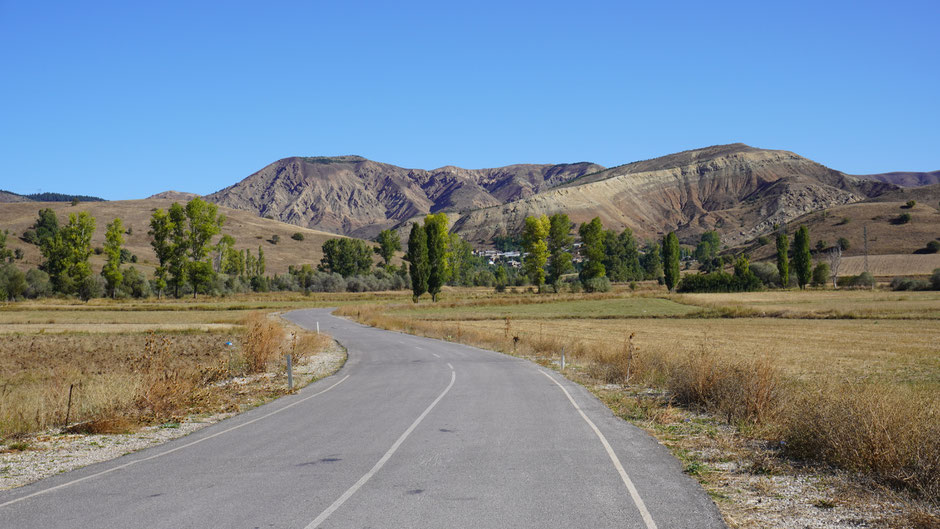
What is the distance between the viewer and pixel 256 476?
9.00 m

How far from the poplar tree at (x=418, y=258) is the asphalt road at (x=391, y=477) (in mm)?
70328

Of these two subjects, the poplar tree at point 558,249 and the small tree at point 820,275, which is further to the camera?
the small tree at point 820,275

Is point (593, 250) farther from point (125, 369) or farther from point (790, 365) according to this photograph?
point (125, 369)

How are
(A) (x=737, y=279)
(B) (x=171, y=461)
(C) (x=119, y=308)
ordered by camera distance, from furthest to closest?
(A) (x=737, y=279)
(C) (x=119, y=308)
(B) (x=171, y=461)

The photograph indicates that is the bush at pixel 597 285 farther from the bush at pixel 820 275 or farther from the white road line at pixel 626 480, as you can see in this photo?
the white road line at pixel 626 480

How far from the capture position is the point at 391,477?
29.0 ft

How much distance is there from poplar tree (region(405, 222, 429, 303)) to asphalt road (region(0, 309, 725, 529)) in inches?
2769

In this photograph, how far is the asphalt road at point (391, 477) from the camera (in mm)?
7090

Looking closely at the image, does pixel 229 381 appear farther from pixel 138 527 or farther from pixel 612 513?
pixel 612 513

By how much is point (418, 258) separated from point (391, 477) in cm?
7809

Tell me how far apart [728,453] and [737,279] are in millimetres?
115125

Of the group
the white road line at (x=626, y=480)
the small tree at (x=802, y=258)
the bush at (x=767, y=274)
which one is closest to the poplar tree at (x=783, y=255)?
the small tree at (x=802, y=258)

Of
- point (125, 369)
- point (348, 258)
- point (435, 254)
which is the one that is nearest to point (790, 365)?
point (125, 369)

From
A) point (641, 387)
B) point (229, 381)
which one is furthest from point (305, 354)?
point (641, 387)
